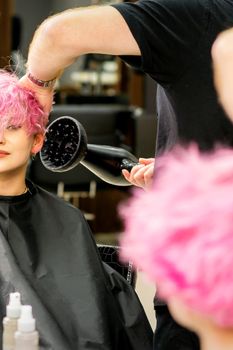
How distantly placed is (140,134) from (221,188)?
4.21 meters

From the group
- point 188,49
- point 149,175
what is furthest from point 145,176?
point 188,49

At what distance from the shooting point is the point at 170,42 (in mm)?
1539

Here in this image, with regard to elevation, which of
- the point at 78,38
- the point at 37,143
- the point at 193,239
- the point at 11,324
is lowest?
the point at 11,324

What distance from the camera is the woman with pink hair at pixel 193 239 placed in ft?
3.36

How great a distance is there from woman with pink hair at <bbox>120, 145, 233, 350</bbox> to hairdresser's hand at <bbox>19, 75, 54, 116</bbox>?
0.80 metres

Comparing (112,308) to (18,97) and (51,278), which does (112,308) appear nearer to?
(51,278)

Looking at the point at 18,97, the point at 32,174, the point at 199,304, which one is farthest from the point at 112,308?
the point at 32,174

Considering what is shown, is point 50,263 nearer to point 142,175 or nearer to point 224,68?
point 142,175

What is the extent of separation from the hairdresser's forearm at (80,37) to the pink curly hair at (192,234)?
1.71ft

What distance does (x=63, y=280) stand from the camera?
1.87 meters

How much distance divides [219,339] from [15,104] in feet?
3.30

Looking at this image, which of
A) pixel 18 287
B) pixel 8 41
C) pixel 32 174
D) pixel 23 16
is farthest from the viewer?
pixel 23 16

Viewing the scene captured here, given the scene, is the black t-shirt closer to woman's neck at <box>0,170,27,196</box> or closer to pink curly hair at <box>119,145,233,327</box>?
pink curly hair at <box>119,145,233,327</box>

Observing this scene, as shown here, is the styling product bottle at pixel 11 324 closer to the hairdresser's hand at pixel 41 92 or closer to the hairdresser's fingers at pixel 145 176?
the hairdresser's fingers at pixel 145 176
